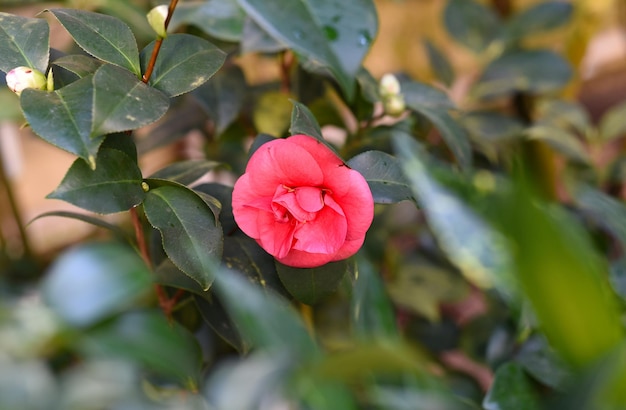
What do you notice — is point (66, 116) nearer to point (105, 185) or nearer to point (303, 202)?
point (105, 185)

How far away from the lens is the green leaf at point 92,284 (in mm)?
261

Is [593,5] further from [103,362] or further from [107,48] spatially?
[103,362]

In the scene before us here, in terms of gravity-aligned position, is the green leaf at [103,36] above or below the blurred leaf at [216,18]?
above

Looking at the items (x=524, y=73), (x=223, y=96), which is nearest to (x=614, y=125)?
(x=524, y=73)

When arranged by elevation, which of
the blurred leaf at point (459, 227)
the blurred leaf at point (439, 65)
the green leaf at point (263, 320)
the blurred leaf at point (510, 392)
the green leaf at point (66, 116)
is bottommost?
the blurred leaf at point (439, 65)

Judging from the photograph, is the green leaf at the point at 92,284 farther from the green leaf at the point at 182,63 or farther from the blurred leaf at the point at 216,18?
the blurred leaf at the point at 216,18

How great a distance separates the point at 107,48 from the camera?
1.58ft

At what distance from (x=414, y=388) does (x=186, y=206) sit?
0.80 ft

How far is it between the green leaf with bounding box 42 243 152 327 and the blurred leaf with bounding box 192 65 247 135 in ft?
1.44

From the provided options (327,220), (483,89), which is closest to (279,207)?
(327,220)

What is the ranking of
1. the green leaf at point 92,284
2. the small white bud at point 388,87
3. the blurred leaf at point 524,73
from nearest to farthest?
1. the green leaf at point 92,284
2. the small white bud at point 388,87
3. the blurred leaf at point 524,73

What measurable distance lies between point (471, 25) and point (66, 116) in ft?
2.70

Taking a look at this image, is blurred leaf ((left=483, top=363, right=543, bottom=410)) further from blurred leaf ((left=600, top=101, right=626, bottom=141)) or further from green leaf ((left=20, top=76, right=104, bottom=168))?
blurred leaf ((left=600, top=101, right=626, bottom=141))

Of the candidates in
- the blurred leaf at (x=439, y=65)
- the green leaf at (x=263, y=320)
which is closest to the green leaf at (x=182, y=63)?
the green leaf at (x=263, y=320)
